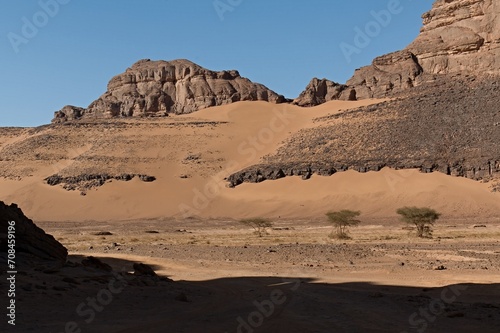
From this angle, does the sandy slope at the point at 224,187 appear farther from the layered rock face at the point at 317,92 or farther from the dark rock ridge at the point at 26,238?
the dark rock ridge at the point at 26,238

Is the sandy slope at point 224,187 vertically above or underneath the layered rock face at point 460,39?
underneath

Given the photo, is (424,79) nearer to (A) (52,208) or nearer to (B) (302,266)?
(A) (52,208)

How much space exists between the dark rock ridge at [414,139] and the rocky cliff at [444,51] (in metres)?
2.78

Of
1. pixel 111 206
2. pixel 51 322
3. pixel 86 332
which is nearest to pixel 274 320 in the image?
pixel 86 332

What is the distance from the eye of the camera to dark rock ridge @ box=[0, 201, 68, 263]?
13.2 m

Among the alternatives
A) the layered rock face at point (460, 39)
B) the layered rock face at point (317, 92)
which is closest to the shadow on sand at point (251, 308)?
the layered rock face at point (460, 39)

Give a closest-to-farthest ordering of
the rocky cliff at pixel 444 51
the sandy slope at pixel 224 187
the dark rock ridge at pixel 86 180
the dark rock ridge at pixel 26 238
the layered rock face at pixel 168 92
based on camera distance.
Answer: the dark rock ridge at pixel 26 238, the sandy slope at pixel 224 187, the rocky cliff at pixel 444 51, the dark rock ridge at pixel 86 180, the layered rock face at pixel 168 92

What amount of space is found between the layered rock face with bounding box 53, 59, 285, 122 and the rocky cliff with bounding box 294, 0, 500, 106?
29.1m

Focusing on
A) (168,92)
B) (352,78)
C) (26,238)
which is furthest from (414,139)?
(26,238)

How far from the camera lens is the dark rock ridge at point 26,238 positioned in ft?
43.5

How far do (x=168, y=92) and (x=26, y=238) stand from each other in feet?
334

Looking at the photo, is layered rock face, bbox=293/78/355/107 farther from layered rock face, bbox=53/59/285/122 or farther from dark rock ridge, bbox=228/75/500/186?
dark rock ridge, bbox=228/75/500/186

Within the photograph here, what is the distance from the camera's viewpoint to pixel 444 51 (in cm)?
8194

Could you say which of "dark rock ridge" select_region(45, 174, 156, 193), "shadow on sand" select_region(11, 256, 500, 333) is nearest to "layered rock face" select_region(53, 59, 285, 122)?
"dark rock ridge" select_region(45, 174, 156, 193)
